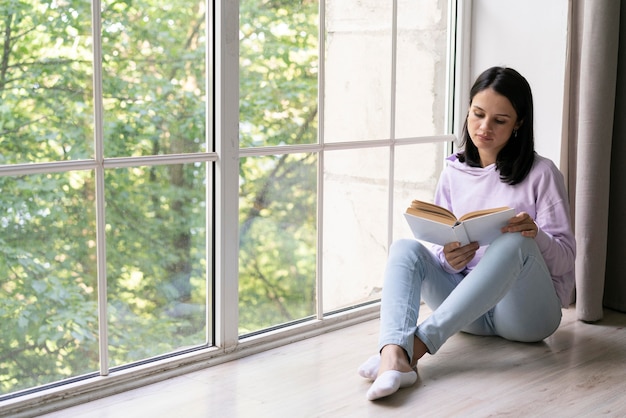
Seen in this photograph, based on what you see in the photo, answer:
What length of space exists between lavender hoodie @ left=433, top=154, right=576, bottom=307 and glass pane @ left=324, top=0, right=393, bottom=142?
43 cm

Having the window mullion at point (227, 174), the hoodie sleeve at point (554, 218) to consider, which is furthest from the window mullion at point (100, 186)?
the hoodie sleeve at point (554, 218)

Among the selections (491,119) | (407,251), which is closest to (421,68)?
(491,119)

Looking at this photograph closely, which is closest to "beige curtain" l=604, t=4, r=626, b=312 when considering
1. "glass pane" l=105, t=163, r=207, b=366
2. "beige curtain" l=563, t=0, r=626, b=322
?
"beige curtain" l=563, t=0, r=626, b=322

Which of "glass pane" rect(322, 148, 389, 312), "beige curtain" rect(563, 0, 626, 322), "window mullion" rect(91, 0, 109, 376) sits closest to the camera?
"window mullion" rect(91, 0, 109, 376)

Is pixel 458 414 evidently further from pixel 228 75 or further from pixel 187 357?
pixel 228 75

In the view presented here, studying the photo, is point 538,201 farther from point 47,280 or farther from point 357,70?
point 47,280

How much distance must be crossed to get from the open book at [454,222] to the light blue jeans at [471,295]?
0.06 metres

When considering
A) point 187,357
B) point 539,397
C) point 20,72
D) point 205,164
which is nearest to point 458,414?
point 539,397

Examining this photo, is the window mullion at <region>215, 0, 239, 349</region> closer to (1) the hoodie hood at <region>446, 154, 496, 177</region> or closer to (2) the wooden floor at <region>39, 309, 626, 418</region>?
(2) the wooden floor at <region>39, 309, 626, 418</region>

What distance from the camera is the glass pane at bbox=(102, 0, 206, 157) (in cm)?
255

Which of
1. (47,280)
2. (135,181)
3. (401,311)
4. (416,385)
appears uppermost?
(135,181)

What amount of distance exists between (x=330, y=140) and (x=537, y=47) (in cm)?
87

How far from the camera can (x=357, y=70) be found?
322 cm

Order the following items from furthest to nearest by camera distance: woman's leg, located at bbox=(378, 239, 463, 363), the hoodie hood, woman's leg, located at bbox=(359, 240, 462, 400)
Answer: the hoodie hood < woman's leg, located at bbox=(378, 239, 463, 363) < woman's leg, located at bbox=(359, 240, 462, 400)
